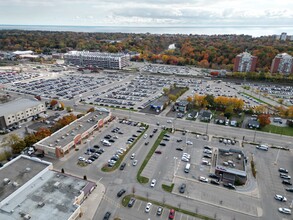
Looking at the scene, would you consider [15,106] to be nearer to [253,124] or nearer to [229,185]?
[229,185]

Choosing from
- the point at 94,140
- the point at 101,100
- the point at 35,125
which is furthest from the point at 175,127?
the point at 35,125

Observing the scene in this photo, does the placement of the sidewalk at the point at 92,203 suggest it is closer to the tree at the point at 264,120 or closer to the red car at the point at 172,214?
the red car at the point at 172,214

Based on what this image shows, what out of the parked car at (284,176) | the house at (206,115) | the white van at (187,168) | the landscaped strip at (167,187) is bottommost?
the landscaped strip at (167,187)

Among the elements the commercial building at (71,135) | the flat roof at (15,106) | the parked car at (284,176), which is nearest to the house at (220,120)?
the parked car at (284,176)

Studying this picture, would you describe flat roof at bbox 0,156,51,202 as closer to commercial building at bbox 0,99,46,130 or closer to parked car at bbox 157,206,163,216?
parked car at bbox 157,206,163,216

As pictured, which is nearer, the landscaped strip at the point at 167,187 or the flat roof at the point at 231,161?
the landscaped strip at the point at 167,187
